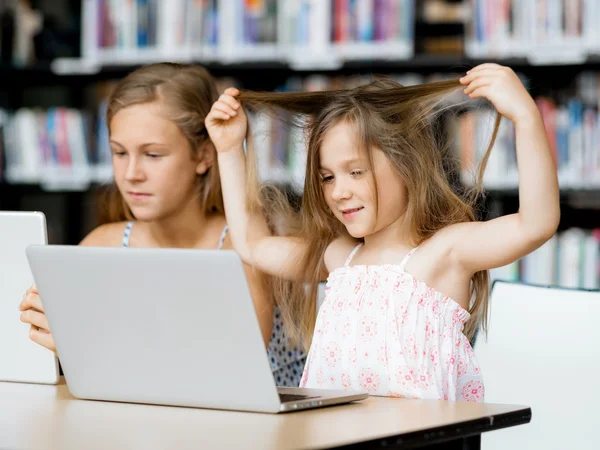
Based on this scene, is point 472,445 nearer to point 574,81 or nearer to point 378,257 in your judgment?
point 378,257

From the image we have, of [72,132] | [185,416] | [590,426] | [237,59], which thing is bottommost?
[590,426]

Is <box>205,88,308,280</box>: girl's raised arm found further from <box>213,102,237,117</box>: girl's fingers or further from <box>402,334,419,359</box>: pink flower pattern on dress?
<box>402,334,419,359</box>: pink flower pattern on dress

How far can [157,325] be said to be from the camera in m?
0.98

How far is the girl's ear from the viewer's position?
1.83 m

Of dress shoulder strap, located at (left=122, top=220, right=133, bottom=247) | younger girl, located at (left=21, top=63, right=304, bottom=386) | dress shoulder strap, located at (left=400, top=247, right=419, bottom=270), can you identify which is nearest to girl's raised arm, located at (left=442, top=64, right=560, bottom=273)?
dress shoulder strap, located at (left=400, top=247, right=419, bottom=270)

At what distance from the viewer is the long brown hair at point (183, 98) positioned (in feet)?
5.93

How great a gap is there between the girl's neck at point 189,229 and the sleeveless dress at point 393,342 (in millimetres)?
517

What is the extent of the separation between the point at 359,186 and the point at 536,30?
1.39 metres

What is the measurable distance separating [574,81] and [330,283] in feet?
5.18

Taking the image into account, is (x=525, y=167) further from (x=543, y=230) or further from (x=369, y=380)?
(x=369, y=380)

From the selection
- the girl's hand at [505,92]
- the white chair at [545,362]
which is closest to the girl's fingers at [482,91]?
the girl's hand at [505,92]

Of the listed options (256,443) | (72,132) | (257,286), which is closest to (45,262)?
(256,443)

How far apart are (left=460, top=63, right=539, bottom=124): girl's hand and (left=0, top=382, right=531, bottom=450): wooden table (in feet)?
1.41

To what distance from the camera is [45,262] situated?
1035 mm
